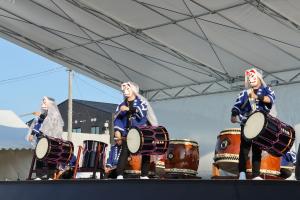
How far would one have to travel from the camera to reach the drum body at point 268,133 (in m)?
4.53

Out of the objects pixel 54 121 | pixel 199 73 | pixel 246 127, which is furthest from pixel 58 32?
pixel 246 127

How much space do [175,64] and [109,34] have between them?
182 centimetres

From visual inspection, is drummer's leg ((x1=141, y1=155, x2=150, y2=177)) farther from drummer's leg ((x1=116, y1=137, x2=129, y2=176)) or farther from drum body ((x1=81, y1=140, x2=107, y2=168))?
drum body ((x1=81, y1=140, x2=107, y2=168))

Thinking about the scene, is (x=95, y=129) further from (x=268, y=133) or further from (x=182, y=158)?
(x=268, y=133)

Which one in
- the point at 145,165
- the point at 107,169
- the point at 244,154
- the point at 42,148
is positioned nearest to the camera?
the point at 244,154

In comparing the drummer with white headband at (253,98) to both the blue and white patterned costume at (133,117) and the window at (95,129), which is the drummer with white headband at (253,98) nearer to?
the blue and white patterned costume at (133,117)

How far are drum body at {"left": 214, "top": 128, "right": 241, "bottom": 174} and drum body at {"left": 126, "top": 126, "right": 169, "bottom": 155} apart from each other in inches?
44.1

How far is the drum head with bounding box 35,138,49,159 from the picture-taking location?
265 inches

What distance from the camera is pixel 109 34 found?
12.4 meters

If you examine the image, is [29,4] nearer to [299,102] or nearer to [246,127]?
[299,102]

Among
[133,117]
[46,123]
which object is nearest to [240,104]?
[133,117]

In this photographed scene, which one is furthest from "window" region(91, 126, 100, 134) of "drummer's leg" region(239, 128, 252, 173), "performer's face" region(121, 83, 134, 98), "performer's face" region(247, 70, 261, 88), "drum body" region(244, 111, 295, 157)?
"drum body" region(244, 111, 295, 157)

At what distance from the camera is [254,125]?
15.1 feet

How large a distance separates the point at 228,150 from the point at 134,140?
1533mm
